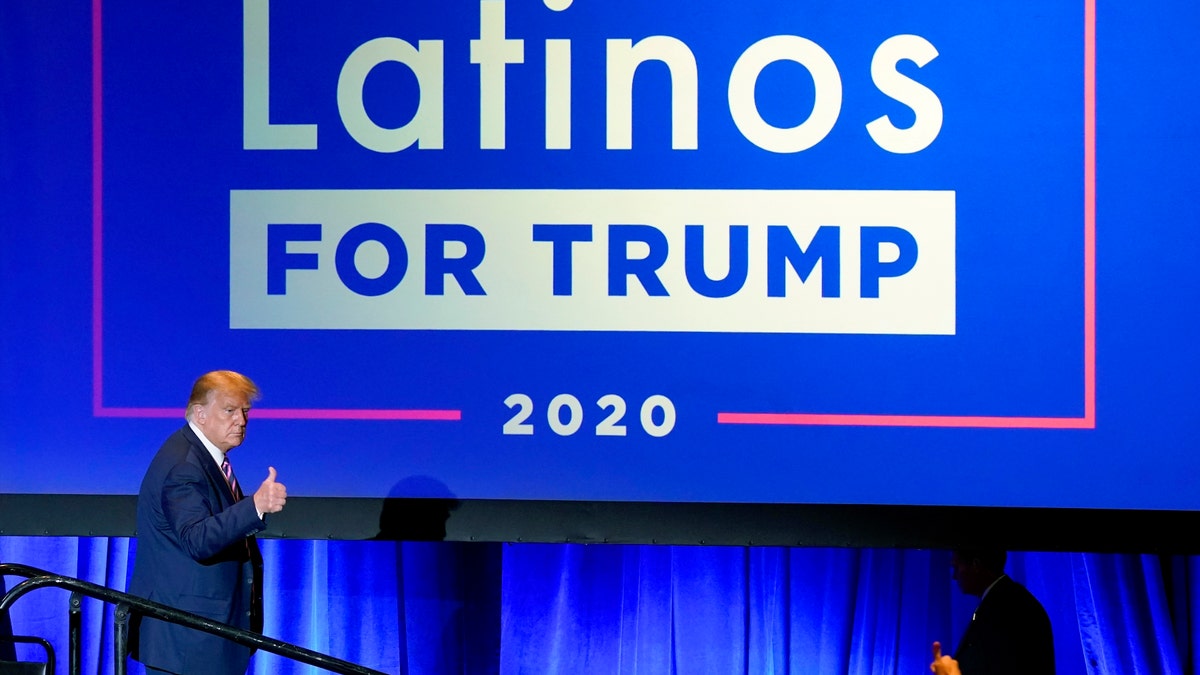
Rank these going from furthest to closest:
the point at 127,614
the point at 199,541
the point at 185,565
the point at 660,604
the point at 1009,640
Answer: the point at 660,604 → the point at 1009,640 → the point at 185,565 → the point at 199,541 → the point at 127,614

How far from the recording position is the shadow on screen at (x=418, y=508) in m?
3.98

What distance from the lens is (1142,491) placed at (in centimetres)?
387

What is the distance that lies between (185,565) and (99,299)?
1109mm

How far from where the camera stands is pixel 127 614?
10.1ft

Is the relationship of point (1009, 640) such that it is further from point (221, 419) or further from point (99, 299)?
point (99, 299)

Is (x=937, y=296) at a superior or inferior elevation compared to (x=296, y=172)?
inferior

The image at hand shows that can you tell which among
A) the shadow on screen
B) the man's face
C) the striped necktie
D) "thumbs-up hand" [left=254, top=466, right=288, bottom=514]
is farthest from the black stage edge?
"thumbs-up hand" [left=254, top=466, right=288, bottom=514]

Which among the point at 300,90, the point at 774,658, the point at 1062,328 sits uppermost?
the point at 300,90

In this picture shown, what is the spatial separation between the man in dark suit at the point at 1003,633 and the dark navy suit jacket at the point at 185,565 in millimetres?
1956

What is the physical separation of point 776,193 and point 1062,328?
0.92 meters

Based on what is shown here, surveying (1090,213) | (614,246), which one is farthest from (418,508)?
(1090,213)

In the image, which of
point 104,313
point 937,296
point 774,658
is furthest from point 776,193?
point 104,313

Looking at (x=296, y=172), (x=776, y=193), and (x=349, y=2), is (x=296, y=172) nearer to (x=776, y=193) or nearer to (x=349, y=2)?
(x=349, y=2)

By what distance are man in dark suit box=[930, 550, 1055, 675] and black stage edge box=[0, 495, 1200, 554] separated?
168 mm
